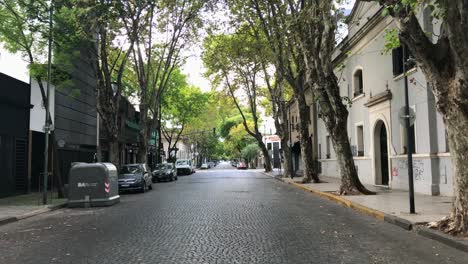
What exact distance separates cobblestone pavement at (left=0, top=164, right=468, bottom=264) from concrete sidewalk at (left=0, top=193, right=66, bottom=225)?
1.64 feet

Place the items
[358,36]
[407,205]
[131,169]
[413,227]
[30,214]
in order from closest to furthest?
[413,227], [407,205], [30,214], [358,36], [131,169]

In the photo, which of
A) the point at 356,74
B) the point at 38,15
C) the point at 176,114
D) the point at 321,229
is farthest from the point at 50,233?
the point at 176,114

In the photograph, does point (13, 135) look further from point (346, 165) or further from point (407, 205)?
point (407, 205)

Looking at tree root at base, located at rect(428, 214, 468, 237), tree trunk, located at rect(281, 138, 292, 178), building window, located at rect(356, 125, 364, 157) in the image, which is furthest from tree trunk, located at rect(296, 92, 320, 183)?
tree root at base, located at rect(428, 214, 468, 237)

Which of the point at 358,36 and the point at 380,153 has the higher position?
the point at 358,36

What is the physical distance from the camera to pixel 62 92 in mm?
25938

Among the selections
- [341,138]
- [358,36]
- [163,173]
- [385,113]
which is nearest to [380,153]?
[385,113]

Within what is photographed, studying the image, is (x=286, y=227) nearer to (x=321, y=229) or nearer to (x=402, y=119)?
(x=321, y=229)

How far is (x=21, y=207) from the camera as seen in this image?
52.4 feet

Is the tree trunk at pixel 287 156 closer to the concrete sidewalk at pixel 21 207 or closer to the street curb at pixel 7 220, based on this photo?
the concrete sidewalk at pixel 21 207

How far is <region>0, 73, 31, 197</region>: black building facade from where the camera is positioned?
64.6ft

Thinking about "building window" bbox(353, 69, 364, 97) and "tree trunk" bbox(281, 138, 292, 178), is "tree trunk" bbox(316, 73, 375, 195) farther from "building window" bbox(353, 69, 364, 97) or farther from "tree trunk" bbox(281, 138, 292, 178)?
"tree trunk" bbox(281, 138, 292, 178)

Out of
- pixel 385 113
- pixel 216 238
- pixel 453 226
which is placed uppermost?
pixel 385 113

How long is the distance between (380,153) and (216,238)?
52.9ft
